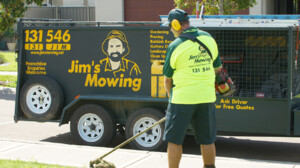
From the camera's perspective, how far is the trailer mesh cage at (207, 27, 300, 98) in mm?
7750

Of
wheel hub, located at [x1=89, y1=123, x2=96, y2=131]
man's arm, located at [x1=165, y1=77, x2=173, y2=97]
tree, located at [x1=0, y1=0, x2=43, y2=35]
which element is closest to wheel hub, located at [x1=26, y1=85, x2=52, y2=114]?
wheel hub, located at [x1=89, y1=123, x2=96, y2=131]

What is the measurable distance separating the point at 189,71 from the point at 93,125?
3.65 meters

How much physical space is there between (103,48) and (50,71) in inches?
43.4

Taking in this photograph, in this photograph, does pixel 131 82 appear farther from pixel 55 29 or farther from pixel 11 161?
pixel 11 161

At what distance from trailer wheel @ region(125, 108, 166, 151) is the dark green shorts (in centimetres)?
262

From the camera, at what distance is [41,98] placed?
859cm

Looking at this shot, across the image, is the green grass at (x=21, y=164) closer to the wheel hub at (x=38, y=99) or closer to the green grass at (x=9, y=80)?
the wheel hub at (x=38, y=99)

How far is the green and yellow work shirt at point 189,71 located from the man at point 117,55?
10.1 ft

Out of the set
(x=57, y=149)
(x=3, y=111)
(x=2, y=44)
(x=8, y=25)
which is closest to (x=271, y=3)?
(x=8, y=25)

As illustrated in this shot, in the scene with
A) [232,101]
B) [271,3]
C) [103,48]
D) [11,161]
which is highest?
[271,3]

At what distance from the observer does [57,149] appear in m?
7.40

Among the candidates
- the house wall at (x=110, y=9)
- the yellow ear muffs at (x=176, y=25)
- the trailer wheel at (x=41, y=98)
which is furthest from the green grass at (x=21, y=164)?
the house wall at (x=110, y=9)

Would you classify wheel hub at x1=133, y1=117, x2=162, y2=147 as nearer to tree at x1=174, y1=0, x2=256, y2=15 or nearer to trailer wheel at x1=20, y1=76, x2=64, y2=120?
trailer wheel at x1=20, y1=76, x2=64, y2=120

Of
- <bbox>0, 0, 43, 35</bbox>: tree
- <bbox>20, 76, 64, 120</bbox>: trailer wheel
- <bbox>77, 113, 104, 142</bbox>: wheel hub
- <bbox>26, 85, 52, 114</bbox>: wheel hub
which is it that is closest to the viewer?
<bbox>77, 113, 104, 142</bbox>: wheel hub
